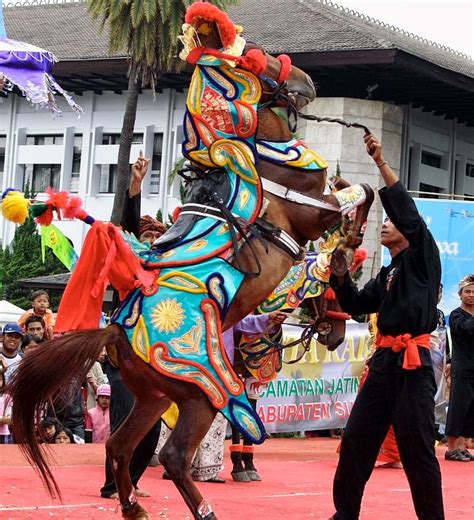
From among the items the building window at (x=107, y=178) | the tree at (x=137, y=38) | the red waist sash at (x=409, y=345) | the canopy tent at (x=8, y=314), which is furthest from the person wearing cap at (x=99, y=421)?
the building window at (x=107, y=178)

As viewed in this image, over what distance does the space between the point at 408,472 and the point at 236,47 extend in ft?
8.51

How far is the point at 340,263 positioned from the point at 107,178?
91.7 ft

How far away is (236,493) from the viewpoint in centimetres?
941

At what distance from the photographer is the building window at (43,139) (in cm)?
3566

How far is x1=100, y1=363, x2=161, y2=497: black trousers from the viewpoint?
819cm

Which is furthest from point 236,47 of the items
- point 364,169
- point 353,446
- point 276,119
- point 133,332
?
point 364,169

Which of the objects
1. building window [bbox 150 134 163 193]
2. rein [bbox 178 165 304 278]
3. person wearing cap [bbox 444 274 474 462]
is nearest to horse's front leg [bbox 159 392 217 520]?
rein [bbox 178 165 304 278]

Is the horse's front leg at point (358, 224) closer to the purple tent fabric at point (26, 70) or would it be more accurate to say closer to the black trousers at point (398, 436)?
the black trousers at point (398, 436)

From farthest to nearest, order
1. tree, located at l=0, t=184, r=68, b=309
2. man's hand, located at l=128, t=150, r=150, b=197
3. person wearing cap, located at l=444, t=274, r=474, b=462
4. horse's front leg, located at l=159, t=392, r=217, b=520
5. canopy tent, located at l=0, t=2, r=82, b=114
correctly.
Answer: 1. tree, located at l=0, t=184, r=68, b=309
2. person wearing cap, located at l=444, t=274, r=474, b=462
3. canopy tent, located at l=0, t=2, r=82, b=114
4. man's hand, located at l=128, t=150, r=150, b=197
5. horse's front leg, located at l=159, t=392, r=217, b=520

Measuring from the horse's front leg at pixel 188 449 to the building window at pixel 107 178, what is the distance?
28488 mm

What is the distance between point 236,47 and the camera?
22.6 ft

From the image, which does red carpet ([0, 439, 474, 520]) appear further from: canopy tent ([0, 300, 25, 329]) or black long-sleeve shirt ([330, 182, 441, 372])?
canopy tent ([0, 300, 25, 329])

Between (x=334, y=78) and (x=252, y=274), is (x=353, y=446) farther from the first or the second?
(x=334, y=78)

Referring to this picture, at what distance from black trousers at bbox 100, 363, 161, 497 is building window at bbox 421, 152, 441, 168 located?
23721 mm
